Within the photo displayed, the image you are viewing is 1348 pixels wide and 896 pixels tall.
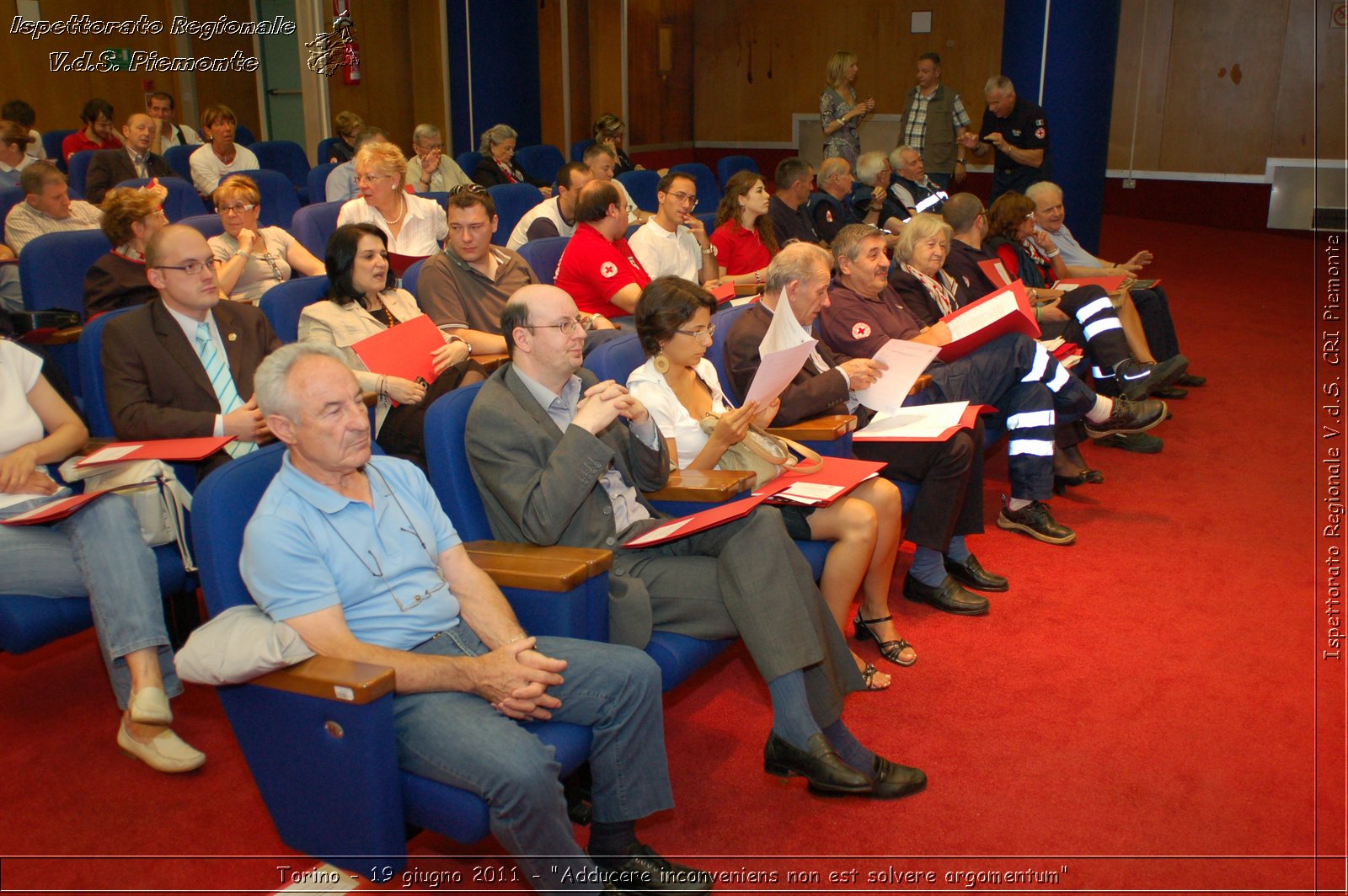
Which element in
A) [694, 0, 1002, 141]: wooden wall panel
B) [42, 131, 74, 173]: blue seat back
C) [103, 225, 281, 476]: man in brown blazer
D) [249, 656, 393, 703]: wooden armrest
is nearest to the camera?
[249, 656, 393, 703]: wooden armrest

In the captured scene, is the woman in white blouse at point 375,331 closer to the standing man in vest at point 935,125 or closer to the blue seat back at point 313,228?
the blue seat back at point 313,228

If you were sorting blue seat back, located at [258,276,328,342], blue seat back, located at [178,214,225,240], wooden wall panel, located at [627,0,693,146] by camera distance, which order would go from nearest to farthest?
blue seat back, located at [258,276,328,342], blue seat back, located at [178,214,225,240], wooden wall panel, located at [627,0,693,146]

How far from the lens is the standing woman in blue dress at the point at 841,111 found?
26.0 feet

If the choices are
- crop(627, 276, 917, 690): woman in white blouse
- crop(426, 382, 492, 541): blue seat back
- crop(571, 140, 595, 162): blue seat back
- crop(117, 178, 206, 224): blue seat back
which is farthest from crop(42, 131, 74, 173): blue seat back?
crop(426, 382, 492, 541): blue seat back

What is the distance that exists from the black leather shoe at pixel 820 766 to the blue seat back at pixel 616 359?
3.64 feet

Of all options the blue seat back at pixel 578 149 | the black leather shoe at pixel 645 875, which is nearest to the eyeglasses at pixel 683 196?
the black leather shoe at pixel 645 875

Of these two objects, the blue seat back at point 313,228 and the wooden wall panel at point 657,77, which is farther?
the wooden wall panel at point 657,77

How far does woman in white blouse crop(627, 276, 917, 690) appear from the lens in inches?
113

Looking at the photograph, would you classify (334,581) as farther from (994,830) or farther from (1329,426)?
(1329,426)

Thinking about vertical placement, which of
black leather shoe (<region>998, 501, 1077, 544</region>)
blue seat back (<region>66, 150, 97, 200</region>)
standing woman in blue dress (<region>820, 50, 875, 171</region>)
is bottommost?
black leather shoe (<region>998, 501, 1077, 544</region>)

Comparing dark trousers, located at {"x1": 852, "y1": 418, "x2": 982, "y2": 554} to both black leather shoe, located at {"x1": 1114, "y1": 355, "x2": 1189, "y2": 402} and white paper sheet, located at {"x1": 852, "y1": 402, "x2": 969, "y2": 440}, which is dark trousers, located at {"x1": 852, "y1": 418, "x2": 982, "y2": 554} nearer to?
white paper sheet, located at {"x1": 852, "y1": 402, "x2": 969, "y2": 440}

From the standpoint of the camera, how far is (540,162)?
27.6 feet

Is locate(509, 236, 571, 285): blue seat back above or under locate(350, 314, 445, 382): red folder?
above

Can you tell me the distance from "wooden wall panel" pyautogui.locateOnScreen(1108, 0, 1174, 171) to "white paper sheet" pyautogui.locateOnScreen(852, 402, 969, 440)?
8.98 metres
